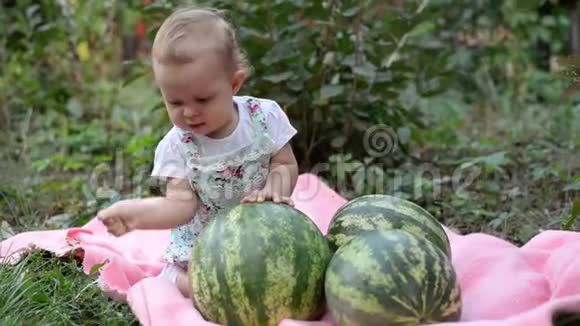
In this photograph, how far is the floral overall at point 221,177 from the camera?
9.73 ft

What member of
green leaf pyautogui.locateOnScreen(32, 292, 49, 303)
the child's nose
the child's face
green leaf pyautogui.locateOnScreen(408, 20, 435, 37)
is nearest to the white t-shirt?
the child's face

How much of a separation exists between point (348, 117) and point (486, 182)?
0.85m

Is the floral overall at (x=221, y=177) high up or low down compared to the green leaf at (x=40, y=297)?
up

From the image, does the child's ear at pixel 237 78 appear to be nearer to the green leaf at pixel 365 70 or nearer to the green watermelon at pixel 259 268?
the green watermelon at pixel 259 268

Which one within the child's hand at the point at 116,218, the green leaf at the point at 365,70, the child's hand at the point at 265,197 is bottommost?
the green leaf at the point at 365,70

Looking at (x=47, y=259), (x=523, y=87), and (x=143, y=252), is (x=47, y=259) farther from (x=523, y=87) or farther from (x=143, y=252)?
(x=523, y=87)

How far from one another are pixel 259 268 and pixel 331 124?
236 centimetres

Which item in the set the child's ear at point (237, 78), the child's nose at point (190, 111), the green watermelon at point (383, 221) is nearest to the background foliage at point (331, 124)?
the green watermelon at point (383, 221)

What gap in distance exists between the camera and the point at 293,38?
454cm

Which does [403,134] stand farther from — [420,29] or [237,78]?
[237,78]

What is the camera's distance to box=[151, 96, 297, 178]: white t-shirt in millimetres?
2955

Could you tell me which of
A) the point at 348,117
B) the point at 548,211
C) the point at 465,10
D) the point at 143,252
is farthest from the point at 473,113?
the point at 143,252

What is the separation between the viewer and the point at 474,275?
285 centimetres

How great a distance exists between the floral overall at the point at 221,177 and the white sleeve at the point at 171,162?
0.03 metres
